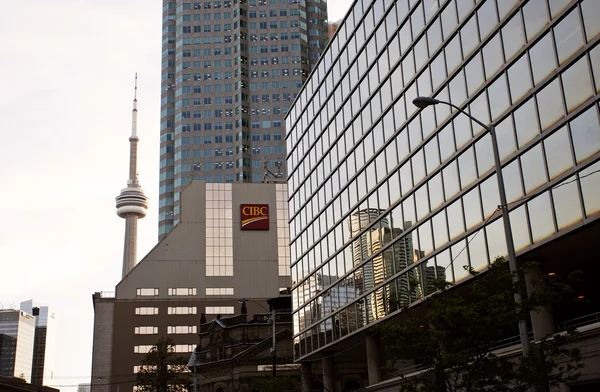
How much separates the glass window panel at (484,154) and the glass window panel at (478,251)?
305cm

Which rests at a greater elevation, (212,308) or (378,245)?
(212,308)

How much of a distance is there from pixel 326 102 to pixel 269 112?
13743 cm

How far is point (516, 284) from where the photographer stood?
25328 millimetres

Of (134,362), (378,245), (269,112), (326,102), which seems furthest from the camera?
(269,112)

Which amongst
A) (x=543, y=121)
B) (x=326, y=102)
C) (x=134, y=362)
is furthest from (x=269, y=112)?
(x=543, y=121)

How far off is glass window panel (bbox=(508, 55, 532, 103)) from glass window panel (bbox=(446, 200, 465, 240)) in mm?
7211

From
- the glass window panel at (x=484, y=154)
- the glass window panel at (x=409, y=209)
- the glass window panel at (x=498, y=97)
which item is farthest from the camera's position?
the glass window panel at (x=409, y=209)

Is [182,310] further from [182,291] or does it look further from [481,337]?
[481,337]

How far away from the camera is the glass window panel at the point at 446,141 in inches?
1592

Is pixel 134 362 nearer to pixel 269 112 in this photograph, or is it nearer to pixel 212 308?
pixel 212 308

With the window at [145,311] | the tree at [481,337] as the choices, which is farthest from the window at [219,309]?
the tree at [481,337]

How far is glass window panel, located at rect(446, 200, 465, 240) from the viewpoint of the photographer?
128 feet

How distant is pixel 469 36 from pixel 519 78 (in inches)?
224

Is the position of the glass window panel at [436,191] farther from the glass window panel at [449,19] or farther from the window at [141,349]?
the window at [141,349]
